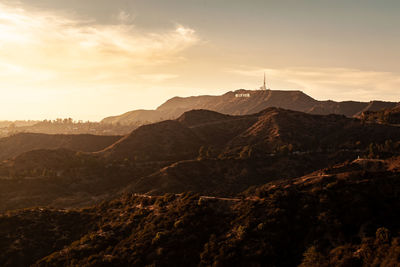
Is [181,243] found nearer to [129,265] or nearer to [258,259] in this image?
[129,265]

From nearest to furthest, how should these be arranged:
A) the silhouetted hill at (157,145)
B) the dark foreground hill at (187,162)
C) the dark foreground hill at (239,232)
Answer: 1. the dark foreground hill at (239,232)
2. the dark foreground hill at (187,162)
3. the silhouetted hill at (157,145)

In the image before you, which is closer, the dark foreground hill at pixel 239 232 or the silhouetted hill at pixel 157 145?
the dark foreground hill at pixel 239 232

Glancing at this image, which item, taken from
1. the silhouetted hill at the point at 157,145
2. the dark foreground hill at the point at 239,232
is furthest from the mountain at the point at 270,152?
the dark foreground hill at the point at 239,232

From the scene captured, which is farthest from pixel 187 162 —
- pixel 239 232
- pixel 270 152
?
pixel 239 232

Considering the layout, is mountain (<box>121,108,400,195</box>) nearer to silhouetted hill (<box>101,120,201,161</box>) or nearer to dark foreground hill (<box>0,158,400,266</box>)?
silhouetted hill (<box>101,120,201,161</box>)

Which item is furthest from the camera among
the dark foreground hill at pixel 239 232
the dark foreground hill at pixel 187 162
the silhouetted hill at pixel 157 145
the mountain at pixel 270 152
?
the silhouetted hill at pixel 157 145

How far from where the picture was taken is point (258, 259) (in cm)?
2900

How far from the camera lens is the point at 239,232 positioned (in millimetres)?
33469

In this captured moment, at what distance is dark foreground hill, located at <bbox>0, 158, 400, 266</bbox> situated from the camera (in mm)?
28812

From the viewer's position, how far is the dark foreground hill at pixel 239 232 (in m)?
28.8

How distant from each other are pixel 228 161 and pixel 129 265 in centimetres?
9006

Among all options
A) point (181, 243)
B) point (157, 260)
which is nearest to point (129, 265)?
point (157, 260)

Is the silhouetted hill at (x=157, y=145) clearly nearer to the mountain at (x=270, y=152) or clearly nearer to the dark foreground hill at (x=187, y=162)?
the dark foreground hill at (x=187, y=162)

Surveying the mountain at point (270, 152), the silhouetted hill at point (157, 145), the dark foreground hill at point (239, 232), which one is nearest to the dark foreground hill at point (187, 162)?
the mountain at point (270, 152)
